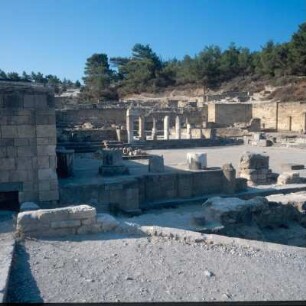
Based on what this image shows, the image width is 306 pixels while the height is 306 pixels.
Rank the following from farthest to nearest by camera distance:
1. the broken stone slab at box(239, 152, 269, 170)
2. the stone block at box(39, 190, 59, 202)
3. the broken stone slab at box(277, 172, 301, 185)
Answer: the broken stone slab at box(239, 152, 269, 170) < the broken stone slab at box(277, 172, 301, 185) < the stone block at box(39, 190, 59, 202)

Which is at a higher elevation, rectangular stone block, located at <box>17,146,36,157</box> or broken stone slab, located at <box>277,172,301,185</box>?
rectangular stone block, located at <box>17,146,36,157</box>

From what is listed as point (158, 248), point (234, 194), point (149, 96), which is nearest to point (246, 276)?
point (158, 248)

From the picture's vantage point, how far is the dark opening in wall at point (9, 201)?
9242 mm

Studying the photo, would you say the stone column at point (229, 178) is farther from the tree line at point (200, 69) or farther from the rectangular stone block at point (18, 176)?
the tree line at point (200, 69)

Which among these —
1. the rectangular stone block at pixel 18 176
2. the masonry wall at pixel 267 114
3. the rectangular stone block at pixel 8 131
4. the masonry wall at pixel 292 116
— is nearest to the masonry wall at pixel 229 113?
the masonry wall at pixel 267 114

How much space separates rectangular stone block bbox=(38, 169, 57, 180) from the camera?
930 centimetres

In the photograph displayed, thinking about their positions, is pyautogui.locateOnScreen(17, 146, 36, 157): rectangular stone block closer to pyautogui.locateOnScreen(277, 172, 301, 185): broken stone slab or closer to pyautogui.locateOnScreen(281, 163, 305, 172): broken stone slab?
pyautogui.locateOnScreen(277, 172, 301, 185): broken stone slab

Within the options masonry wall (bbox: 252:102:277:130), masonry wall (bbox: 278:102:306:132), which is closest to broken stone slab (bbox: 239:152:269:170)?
masonry wall (bbox: 278:102:306:132)

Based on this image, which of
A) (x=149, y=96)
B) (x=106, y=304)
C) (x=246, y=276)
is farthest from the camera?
(x=149, y=96)

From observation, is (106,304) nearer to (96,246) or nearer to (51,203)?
(96,246)

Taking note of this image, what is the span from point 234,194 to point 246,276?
742 centimetres

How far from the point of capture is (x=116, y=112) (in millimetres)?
42188

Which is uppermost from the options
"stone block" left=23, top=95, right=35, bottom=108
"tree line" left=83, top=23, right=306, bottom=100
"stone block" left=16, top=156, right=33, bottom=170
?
"tree line" left=83, top=23, right=306, bottom=100

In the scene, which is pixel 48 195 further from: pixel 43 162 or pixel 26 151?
pixel 26 151
